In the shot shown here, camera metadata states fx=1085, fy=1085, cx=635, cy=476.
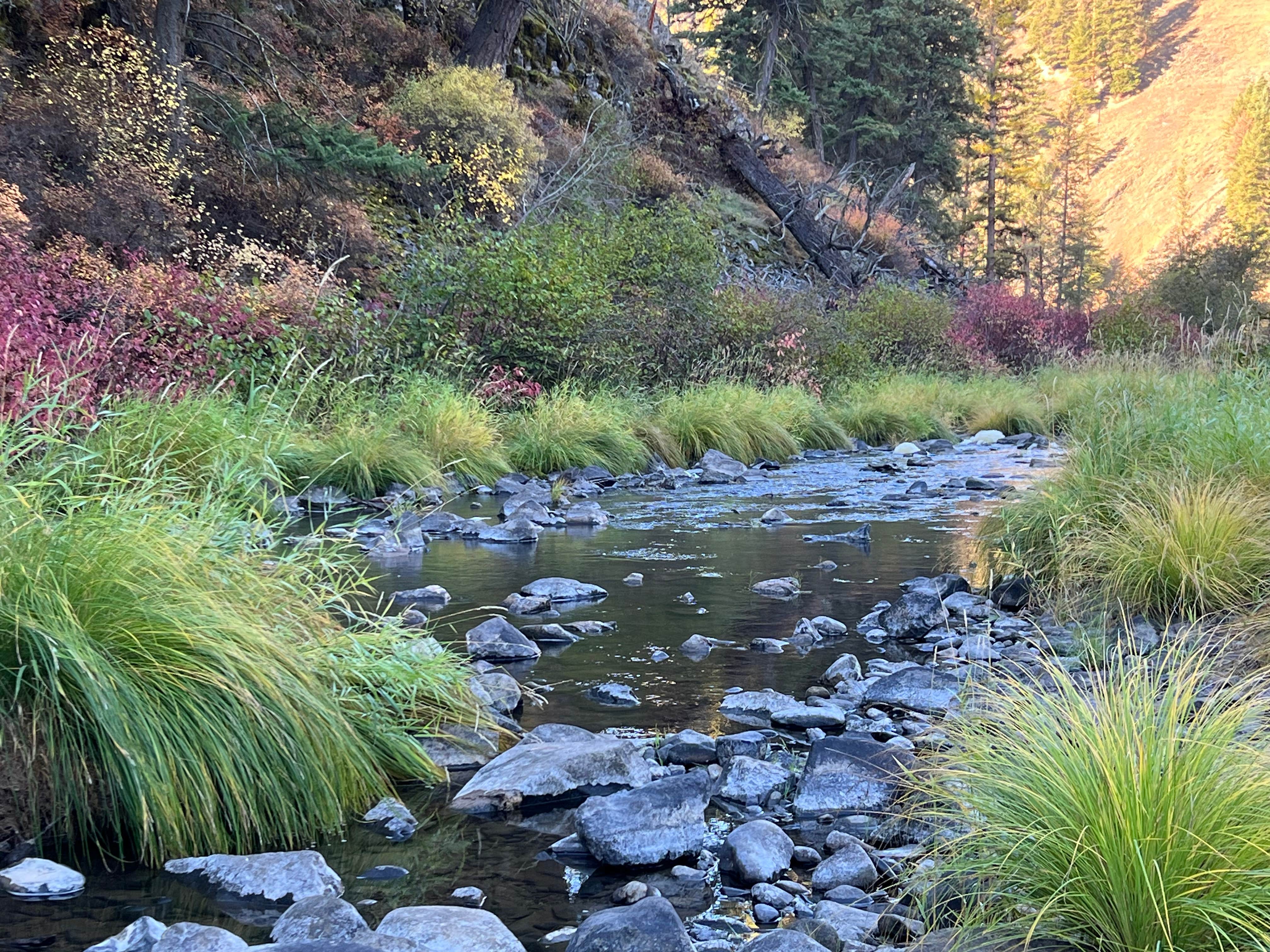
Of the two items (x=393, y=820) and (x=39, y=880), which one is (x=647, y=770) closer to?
(x=393, y=820)

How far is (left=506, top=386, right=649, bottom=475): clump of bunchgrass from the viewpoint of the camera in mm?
11031

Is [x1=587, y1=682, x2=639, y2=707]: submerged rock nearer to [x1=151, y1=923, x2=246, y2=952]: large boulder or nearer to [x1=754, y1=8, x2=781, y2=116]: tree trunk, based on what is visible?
[x1=151, y1=923, x2=246, y2=952]: large boulder

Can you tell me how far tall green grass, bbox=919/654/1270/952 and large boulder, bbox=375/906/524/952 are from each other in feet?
3.07

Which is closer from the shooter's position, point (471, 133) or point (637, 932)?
point (637, 932)

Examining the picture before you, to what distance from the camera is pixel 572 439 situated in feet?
36.7

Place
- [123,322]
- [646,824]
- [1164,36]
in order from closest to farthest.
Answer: [646,824], [123,322], [1164,36]

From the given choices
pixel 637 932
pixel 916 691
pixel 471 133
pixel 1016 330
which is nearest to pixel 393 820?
pixel 637 932

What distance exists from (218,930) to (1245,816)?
198 cm

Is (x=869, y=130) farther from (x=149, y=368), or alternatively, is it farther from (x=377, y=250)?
(x=149, y=368)

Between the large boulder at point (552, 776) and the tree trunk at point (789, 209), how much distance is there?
21978 mm

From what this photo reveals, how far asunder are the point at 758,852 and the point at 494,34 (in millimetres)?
19631

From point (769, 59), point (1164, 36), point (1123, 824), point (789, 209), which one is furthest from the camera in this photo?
point (1164, 36)

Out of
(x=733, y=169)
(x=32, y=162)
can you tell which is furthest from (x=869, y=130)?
(x=32, y=162)

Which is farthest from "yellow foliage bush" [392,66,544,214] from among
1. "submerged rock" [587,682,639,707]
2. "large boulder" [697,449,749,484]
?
"submerged rock" [587,682,639,707]
